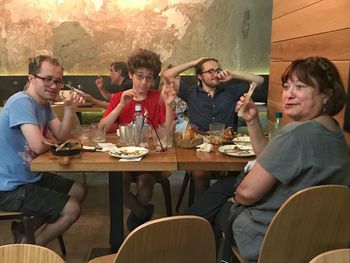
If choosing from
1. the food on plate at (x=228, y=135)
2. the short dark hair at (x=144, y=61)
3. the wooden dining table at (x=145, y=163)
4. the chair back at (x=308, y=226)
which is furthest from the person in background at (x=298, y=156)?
the short dark hair at (x=144, y=61)

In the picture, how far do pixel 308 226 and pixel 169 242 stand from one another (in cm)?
55

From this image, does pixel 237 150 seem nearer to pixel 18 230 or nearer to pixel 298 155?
pixel 298 155

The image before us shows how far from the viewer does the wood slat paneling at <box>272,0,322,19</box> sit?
2.35 metres

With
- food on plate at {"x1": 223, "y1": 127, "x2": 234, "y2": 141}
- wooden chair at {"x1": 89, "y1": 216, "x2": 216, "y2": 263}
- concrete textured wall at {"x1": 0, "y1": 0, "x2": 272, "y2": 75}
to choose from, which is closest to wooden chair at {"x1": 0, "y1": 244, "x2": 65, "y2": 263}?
wooden chair at {"x1": 89, "y1": 216, "x2": 216, "y2": 263}

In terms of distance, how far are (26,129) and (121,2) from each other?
3.25m

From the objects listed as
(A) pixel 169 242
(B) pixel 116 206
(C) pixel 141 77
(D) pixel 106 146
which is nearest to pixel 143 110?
(C) pixel 141 77

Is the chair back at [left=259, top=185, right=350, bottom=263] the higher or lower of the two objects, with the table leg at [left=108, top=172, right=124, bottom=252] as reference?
higher

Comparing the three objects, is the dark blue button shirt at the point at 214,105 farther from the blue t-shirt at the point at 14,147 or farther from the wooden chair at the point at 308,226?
the wooden chair at the point at 308,226

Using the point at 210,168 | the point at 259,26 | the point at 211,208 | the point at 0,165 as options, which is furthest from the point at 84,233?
the point at 259,26

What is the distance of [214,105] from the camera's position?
2850mm

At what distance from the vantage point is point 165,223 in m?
0.97

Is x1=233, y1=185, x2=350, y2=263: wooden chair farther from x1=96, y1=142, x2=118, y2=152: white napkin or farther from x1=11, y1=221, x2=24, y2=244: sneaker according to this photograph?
x1=11, y1=221, x2=24, y2=244: sneaker

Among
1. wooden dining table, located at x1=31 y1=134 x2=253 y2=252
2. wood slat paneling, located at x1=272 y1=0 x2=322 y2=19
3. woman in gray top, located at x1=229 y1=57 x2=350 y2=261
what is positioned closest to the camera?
woman in gray top, located at x1=229 y1=57 x2=350 y2=261

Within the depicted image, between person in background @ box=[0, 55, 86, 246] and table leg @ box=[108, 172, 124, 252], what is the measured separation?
0.25 meters
